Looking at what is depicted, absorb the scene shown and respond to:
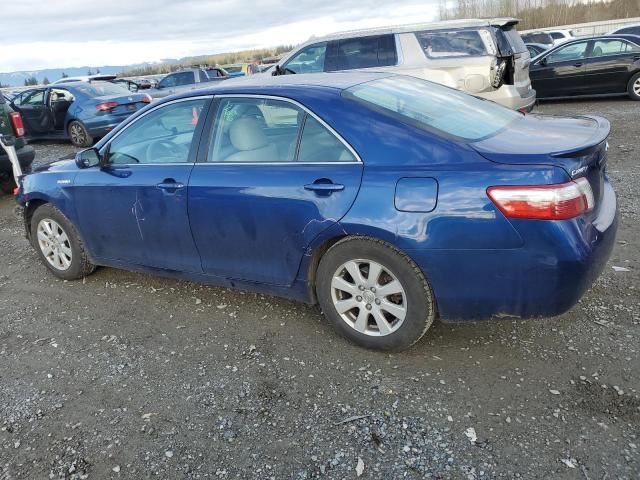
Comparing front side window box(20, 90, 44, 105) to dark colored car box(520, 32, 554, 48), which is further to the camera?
dark colored car box(520, 32, 554, 48)

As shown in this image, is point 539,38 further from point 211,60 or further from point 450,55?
point 211,60

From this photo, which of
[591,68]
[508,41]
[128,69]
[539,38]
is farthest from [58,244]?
[128,69]

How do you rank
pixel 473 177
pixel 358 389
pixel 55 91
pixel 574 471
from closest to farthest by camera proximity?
pixel 574 471 → pixel 473 177 → pixel 358 389 → pixel 55 91

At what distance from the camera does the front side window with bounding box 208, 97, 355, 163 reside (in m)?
3.13

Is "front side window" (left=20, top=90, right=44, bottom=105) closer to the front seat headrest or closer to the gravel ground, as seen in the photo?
the gravel ground

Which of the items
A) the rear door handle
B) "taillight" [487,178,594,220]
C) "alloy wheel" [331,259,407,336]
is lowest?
"alloy wheel" [331,259,407,336]

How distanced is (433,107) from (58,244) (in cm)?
327

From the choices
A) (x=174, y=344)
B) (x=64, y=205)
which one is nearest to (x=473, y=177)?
(x=174, y=344)

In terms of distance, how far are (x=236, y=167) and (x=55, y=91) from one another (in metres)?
11.0

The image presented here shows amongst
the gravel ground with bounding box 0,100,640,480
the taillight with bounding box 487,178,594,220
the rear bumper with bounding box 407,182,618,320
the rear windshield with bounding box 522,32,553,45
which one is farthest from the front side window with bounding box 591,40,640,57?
the rear windshield with bounding box 522,32,553,45

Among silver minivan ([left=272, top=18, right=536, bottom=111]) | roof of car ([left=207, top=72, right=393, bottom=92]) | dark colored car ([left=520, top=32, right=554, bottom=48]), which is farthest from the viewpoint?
dark colored car ([left=520, top=32, right=554, bottom=48])

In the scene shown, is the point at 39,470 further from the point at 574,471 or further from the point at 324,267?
the point at 574,471

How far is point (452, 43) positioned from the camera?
26.6ft

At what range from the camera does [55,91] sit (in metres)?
12.5
